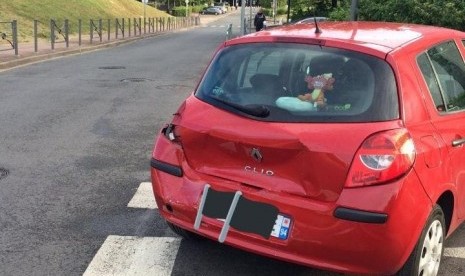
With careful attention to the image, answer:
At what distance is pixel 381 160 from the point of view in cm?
298

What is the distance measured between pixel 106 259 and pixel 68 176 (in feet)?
6.87

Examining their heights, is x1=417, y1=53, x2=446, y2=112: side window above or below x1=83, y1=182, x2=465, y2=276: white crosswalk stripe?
above

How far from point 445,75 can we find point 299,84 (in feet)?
3.51

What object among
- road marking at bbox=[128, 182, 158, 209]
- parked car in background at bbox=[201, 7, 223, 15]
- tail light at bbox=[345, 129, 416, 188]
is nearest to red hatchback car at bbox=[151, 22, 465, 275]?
tail light at bbox=[345, 129, 416, 188]

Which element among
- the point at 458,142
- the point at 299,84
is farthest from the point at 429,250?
the point at 299,84

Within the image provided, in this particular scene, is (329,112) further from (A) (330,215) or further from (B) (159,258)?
(B) (159,258)

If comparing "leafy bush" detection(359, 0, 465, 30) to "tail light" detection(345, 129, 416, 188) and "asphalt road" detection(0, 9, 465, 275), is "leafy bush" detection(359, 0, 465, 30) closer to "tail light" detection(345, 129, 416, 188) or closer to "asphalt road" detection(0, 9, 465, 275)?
"asphalt road" detection(0, 9, 465, 275)

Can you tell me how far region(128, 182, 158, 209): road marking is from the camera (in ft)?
16.1

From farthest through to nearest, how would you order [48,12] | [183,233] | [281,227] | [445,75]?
1. [48,12]
2. [183,233]
3. [445,75]
4. [281,227]

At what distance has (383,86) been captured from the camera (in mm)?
3168

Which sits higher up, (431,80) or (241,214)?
(431,80)

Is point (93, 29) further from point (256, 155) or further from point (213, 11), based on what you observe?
point (213, 11)

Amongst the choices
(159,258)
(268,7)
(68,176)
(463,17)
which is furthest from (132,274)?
(268,7)

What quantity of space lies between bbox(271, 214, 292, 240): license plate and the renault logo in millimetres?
343
